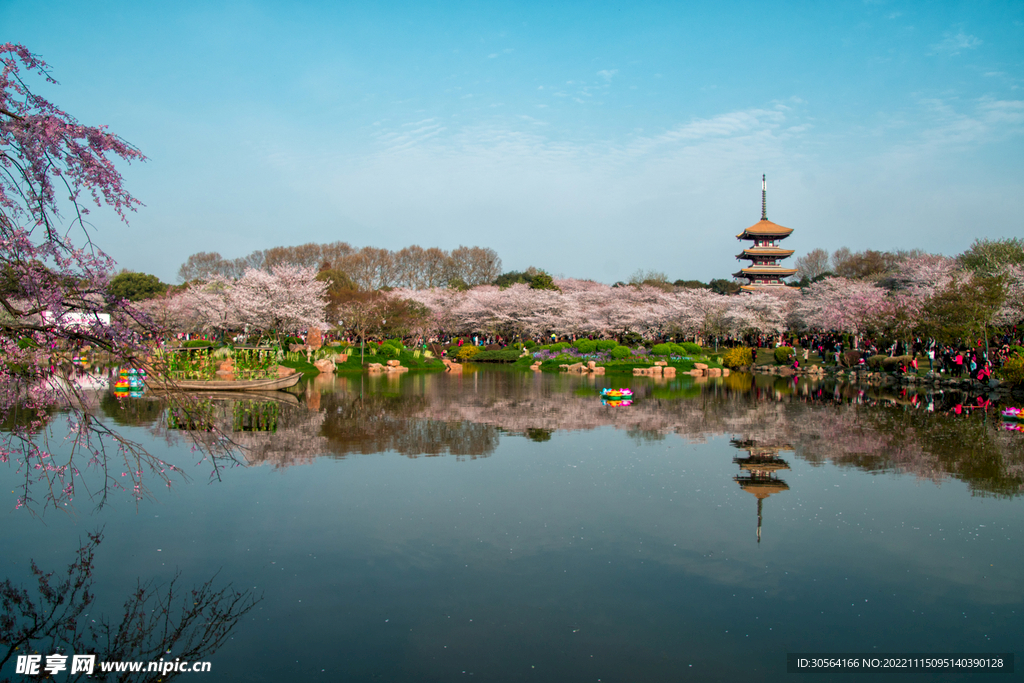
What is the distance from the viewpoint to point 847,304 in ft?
147

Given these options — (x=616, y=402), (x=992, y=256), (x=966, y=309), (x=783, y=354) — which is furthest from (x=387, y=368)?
(x=992, y=256)

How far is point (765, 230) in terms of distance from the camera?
66.5 metres

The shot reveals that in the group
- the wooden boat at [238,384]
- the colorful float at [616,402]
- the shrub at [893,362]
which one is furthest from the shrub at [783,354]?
the wooden boat at [238,384]

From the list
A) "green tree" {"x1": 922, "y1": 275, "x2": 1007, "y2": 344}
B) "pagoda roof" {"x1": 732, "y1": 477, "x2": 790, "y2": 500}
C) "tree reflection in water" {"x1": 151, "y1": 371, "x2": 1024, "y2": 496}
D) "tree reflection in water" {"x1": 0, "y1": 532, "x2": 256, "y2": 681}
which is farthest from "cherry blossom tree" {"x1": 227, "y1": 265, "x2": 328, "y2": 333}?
"tree reflection in water" {"x1": 0, "y1": 532, "x2": 256, "y2": 681}

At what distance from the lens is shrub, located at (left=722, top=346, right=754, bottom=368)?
4538 centimetres

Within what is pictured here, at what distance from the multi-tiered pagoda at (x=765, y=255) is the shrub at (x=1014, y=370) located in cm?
3789

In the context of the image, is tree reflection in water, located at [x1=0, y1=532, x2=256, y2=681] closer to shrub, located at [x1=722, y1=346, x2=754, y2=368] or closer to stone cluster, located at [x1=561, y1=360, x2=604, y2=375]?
stone cluster, located at [x1=561, y1=360, x2=604, y2=375]

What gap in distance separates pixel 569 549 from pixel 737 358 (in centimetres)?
4024

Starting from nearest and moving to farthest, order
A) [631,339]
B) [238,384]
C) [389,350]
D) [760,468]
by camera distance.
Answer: [760,468] → [238,384] → [389,350] → [631,339]

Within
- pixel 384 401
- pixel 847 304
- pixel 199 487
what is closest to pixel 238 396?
pixel 384 401

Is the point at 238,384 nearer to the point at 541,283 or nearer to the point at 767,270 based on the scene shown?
the point at 541,283

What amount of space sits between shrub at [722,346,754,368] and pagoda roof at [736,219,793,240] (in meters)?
24.4

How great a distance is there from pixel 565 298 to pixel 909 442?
46127 millimetres

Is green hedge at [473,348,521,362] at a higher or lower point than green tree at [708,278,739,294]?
lower
